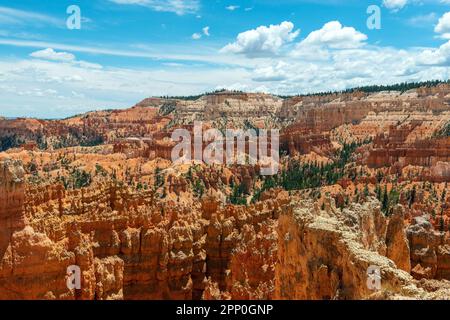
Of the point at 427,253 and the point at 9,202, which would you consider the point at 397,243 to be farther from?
the point at 9,202

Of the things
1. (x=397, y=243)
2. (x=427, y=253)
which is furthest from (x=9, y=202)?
(x=427, y=253)

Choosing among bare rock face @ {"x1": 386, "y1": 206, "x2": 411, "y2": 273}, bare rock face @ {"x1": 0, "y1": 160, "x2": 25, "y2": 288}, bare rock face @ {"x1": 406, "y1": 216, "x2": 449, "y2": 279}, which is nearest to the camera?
bare rock face @ {"x1": 0, "y1": 160, "x2": 25, "y2": 288}

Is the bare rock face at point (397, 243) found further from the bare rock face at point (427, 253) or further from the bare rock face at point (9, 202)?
the bare rock face at point (9, 202)

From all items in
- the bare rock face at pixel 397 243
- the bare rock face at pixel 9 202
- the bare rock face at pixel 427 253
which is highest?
the bare rock face at pixel 9 202

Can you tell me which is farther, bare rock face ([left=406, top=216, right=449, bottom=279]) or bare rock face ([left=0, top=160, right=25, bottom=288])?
bare rock face ([left=406, top=216, right=449, bottom=279])

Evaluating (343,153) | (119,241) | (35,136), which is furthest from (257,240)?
(35,136)

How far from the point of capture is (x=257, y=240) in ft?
87.7

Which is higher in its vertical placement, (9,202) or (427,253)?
(9,202)

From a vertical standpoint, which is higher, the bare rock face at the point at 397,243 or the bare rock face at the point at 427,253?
the bare rock face at the point at 397,243

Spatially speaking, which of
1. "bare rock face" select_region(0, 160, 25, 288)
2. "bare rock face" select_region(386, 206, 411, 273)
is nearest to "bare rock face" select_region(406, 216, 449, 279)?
"bare rock face" select_region(386, 206, 411, 273)

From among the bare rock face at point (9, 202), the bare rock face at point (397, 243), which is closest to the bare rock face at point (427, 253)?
the bare rock face at point (397, 243)

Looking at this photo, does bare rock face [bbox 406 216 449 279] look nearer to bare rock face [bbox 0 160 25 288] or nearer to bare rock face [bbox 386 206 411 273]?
bare rock face [bbox 386 206 411 273]
